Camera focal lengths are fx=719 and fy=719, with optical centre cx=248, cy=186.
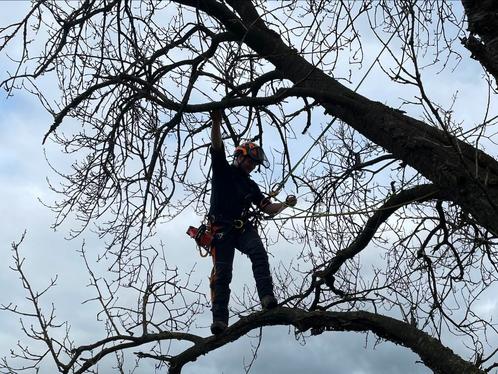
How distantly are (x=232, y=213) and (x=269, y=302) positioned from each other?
0.94 metres

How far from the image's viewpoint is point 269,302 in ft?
16.8

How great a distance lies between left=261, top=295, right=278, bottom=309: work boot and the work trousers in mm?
148

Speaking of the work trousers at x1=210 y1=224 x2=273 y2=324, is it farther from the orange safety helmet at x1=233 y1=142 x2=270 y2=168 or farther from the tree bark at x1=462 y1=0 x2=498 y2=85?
the tree bark at x1=462 y1=0 x2=498 y2=85

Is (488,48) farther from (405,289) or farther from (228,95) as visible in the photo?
(405,289)

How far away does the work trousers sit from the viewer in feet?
17.8

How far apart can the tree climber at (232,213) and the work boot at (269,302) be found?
0.19 metres

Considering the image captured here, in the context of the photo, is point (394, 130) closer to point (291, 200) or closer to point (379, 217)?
point (379, 217)

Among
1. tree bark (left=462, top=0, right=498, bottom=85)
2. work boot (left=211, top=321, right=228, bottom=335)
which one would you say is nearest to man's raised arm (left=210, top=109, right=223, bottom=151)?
work boot (left=211, top=321, right=228, bottom=335)

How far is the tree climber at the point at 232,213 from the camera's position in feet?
18.1

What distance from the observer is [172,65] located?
5641mm

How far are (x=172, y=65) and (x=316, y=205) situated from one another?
1.60 meters

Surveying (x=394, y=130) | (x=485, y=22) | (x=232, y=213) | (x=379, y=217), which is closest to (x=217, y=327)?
(x=232, y=213)

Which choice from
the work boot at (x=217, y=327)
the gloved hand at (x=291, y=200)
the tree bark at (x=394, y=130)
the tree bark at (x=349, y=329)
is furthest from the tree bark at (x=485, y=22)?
the work boot at (x=217, y=327)

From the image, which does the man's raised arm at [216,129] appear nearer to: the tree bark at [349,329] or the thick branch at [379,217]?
the thick branch at [379,217]
